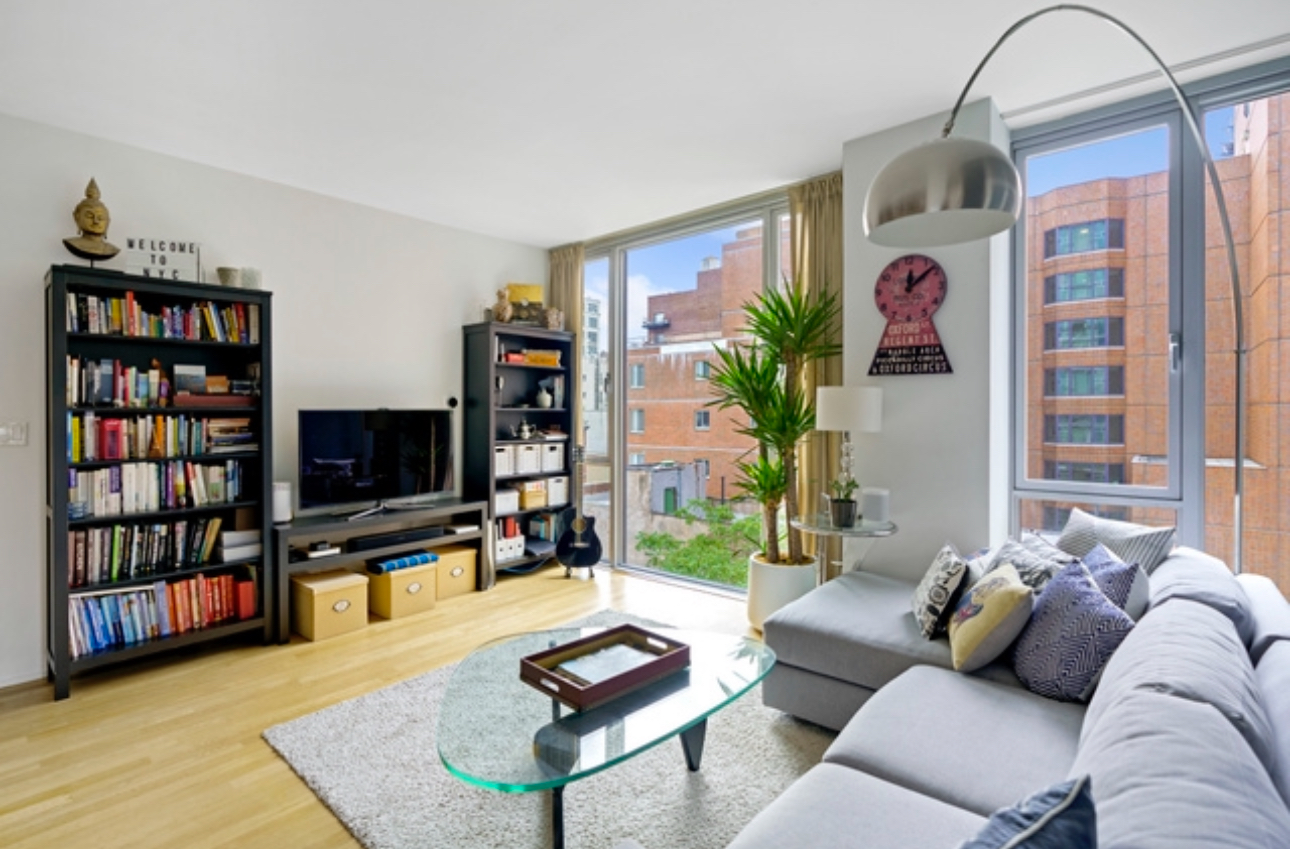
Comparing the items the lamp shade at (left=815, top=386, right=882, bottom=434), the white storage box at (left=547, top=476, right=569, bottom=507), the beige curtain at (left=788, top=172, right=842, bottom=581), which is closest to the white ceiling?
the beige curtain at (left=788, top=172, right=842, bottom=581)

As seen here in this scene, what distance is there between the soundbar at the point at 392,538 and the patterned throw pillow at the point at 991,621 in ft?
10.6

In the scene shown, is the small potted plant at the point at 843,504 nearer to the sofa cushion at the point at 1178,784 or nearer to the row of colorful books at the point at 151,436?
the sofa cushion at the point at 1178,784

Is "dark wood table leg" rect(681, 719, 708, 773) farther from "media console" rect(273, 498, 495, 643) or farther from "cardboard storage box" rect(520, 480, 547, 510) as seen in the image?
"cardboard storage box" rect(520, 480, 547, 510)

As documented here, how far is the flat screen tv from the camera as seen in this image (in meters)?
3.79

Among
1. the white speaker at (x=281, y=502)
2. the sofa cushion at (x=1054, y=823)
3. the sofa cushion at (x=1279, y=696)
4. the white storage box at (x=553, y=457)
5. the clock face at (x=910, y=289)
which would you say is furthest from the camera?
the white storage box at (x=553, y=457)

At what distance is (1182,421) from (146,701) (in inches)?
189

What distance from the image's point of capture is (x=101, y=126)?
307 centimetres

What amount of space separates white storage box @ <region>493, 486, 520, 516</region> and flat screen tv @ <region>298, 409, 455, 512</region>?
14.0 inches

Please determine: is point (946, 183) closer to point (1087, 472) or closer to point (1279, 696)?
point (1279, 696)

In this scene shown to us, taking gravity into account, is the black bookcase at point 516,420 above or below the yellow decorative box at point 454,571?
above

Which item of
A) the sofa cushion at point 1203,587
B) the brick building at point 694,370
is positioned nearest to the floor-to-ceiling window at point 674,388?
the brick building at point 694,370

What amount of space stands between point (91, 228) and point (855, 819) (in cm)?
393

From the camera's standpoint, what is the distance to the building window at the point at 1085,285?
296 cm

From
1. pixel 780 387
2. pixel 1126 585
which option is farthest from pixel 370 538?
pixel 1126 585
